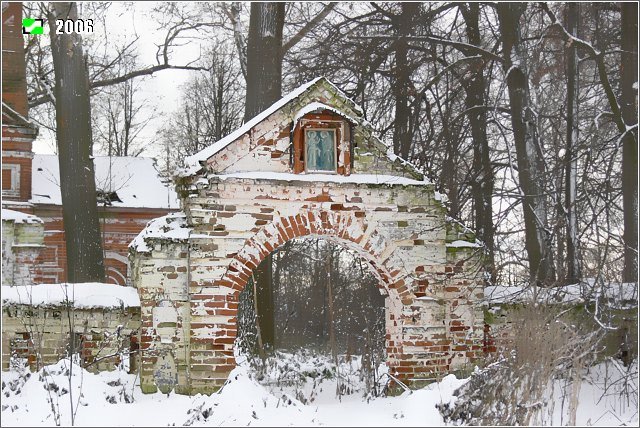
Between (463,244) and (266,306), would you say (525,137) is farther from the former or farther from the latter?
(266,306)

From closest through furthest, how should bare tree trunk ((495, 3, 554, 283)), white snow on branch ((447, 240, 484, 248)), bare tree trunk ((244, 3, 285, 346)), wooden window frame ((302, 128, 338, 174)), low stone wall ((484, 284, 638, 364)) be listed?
1. wooden window frame ((302, 128, 338, 174))
2. low stone wall ((484, 284, 638, 364))
3. white snow on branch ((447, 240, 484, 248))
4. bare tree trunk ((495, 3, 554, 283))
5. bare tree trunk ((244, 3, 285, 346))

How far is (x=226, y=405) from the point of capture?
787cm

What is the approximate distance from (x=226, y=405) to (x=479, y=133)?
7939 millimetres

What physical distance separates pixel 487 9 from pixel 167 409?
1048cm

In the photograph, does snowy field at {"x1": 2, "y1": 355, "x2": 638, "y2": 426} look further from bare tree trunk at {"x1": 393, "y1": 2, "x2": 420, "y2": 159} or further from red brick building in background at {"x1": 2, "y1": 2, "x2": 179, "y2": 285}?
red brick building in background at {"x1": 2, "y1": 2, "x2": 179, "y2": 285}

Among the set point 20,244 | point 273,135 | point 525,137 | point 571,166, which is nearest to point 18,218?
point 20,244

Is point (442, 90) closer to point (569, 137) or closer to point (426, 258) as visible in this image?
point (569, 137)

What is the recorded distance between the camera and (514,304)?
10.6 metres

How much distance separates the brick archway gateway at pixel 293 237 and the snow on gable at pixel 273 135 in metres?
0.01

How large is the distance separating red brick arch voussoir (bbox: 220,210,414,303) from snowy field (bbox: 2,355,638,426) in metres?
1.35

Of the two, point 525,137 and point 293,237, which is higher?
point 525,137

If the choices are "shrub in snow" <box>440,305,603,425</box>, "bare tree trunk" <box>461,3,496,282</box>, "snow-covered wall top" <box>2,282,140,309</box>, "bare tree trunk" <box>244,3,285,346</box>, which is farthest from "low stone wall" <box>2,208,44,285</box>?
"shrub in snow" <box>440,305,603,425</box>

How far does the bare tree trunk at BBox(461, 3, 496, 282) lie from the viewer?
13312 mm

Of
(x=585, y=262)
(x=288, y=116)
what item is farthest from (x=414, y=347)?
(x=585, y=262)
